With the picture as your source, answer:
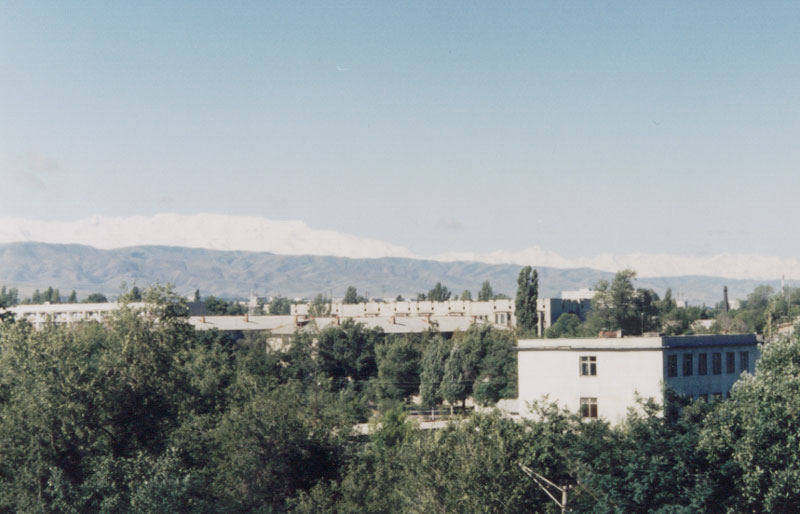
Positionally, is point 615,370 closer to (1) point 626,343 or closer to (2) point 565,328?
(1) point 626,343

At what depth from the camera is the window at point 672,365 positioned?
47594mm

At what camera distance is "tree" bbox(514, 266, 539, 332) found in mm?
126569

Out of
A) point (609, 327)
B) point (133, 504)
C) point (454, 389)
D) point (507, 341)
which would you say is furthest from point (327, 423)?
point (609, 327)

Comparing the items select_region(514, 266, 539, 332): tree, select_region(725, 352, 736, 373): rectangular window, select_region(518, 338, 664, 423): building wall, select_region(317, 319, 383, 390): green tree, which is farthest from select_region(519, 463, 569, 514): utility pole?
select_region(514, 266, 539, 332): tree

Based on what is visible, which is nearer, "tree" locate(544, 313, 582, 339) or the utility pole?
the utility pole

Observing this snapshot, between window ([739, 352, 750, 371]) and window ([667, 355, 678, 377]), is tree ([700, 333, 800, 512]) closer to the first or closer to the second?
window ([667, 355, 678, 377])

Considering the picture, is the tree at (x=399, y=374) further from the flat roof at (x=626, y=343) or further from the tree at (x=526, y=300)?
the flat roof at (x=626, y=343)

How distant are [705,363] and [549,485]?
19743mm

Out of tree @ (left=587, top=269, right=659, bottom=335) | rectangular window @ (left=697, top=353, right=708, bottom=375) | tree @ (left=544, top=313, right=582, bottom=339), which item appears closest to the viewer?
rectangular window @ (left=697, top=353, right=708, bottom=375)

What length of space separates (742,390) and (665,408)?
4710 mm

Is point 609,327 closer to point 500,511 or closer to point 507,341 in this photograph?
point 507,341

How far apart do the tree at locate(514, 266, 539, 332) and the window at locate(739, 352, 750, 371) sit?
71667 mm

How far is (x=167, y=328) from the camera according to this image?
37.4m

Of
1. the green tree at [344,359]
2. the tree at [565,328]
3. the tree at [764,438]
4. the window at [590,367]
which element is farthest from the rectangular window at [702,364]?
the tree at [565,328]
